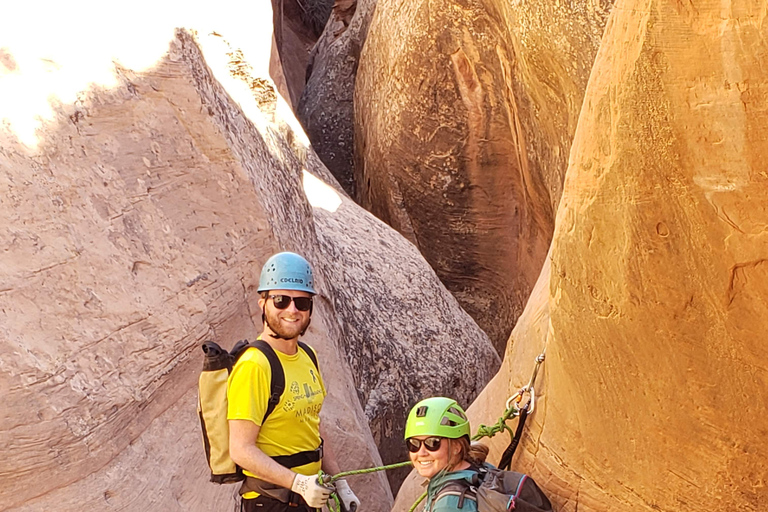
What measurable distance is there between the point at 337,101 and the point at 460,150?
8.02ft

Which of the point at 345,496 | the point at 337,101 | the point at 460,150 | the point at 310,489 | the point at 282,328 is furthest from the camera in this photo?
the point at 337,101

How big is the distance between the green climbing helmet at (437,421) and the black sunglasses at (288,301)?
0.52m

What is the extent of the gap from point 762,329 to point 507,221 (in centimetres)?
631

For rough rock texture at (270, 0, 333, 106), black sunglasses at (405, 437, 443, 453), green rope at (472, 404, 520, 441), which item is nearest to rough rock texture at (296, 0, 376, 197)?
rough rock texture at (270, 0, 333, 106)

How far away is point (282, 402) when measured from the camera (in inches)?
117

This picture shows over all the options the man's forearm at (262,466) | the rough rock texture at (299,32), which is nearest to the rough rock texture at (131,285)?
the man's forearm at (262,466)

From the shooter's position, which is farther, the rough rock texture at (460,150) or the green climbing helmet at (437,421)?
the rough rock texture at (460,150)

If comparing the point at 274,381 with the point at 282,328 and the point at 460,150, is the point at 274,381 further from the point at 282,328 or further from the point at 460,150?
the point at 460,150

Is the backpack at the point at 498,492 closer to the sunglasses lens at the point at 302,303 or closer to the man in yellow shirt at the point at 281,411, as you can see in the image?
the man in yellow shirt at the point at 281,411

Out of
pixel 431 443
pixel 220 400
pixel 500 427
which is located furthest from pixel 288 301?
pixel 500 427

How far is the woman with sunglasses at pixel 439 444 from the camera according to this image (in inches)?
117

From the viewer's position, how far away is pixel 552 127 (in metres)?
6.79

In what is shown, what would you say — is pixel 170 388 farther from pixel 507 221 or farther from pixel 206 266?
pixel 507 221

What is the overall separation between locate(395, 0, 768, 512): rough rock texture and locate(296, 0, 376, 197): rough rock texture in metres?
7.59
